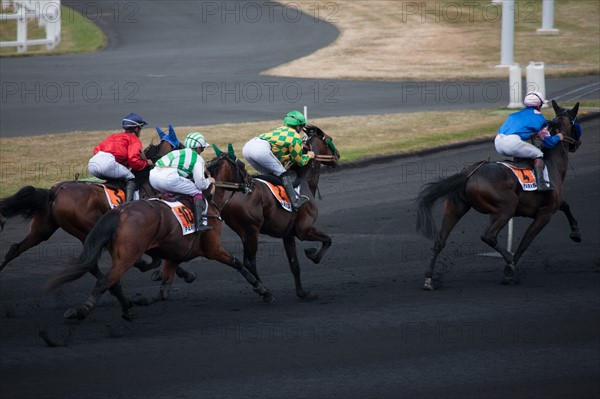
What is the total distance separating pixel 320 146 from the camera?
1350 centimetres

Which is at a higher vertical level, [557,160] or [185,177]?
[185,177]

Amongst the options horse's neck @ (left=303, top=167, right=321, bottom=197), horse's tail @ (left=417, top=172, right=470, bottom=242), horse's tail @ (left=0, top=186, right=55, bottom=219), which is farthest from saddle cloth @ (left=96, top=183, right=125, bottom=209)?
horse's tail @ (left=417, top=172, right=470, bottom=242)

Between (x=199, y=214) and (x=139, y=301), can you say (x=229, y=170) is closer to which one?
Result: (x=199, y=214)

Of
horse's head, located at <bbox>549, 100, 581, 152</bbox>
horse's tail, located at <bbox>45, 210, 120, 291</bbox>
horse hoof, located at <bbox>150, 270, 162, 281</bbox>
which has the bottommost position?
horse hoof, located at <bbox>150, 270, 162, 281</bbox>

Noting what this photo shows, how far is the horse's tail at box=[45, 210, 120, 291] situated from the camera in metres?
10.4

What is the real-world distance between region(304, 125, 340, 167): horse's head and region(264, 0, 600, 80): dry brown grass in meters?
20.2

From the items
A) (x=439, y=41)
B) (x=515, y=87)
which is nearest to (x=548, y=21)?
(x=439, y=41)

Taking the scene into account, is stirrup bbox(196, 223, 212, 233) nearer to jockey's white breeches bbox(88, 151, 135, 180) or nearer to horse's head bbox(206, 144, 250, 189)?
horse's head bbox(206, 144, 250, 189)

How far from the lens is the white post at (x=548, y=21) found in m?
41.8

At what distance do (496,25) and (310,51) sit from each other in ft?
32.7

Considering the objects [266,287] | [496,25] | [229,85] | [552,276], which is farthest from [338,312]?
[496,25]

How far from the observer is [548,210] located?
13672 millimetres

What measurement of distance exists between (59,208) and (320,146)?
360 cm

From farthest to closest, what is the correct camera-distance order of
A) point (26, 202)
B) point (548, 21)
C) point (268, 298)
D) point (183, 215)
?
1. point (548, 21)
2. point (26, 202)
3. point (268, 298)
4. point (183, 215)
